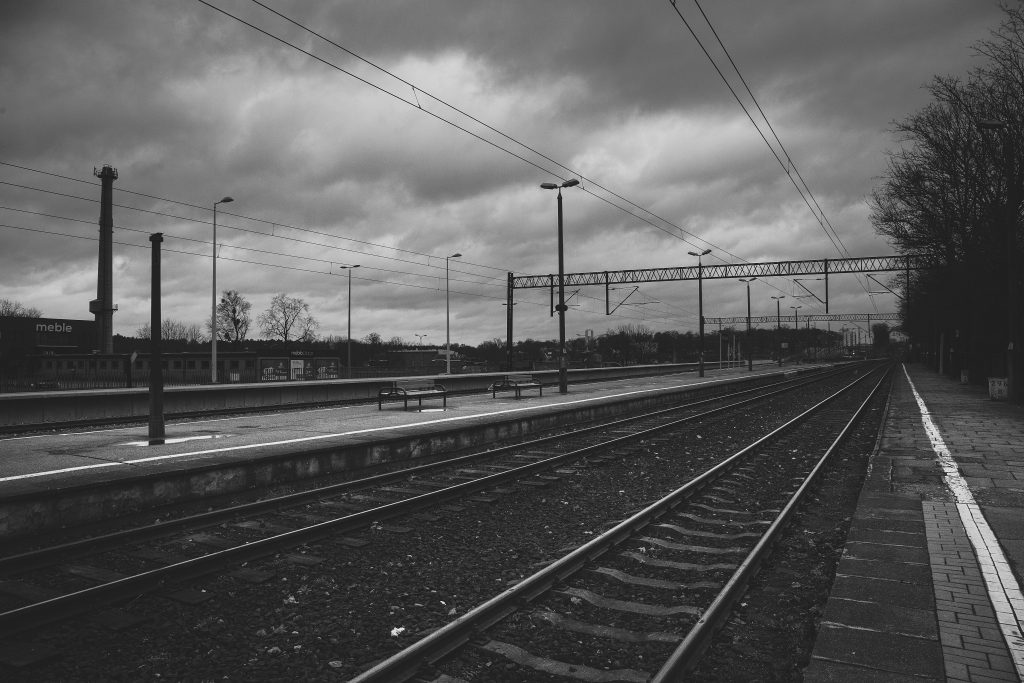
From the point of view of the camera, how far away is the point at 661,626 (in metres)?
4.36

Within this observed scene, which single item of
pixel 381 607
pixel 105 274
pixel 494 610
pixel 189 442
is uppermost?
pixel 105 274

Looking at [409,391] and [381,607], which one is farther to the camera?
[409,391]

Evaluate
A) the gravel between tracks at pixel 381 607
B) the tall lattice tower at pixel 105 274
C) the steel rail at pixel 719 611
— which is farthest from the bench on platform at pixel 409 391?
the tall lattice tower at pixel 105 274

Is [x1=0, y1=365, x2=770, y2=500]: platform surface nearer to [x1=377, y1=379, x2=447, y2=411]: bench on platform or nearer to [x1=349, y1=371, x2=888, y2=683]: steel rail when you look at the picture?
[x1=377, y1=379, x2=447, y2=411]: bench on platform

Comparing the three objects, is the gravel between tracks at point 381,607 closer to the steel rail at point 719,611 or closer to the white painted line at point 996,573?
the steel rail at point 719,611

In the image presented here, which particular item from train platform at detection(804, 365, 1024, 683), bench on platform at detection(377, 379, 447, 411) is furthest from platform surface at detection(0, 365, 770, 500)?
train platform at detection(804, 365, 1024, 683)

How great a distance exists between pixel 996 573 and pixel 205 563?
6.17 metres

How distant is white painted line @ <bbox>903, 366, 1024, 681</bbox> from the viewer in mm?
3822

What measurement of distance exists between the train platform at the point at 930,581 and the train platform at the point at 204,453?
7.25 m

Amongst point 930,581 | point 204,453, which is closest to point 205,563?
point 204,453

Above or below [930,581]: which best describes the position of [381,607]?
below

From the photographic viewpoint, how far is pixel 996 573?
4945mm

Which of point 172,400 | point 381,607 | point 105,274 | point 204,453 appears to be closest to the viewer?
point 381,607

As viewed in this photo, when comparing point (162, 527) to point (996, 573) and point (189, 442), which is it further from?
point (996, 573)
